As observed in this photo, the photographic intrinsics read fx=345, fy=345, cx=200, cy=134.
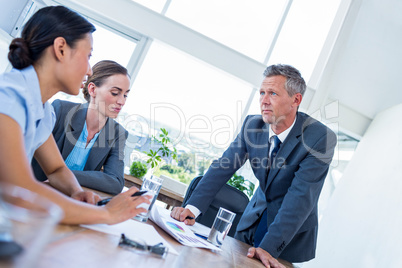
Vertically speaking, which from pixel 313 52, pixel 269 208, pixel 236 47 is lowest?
pixel 269 208

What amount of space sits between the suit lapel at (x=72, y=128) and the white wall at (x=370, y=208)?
8.50 ft

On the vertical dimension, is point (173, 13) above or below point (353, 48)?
below

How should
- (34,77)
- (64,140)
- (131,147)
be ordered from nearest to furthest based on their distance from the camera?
(34,77) < (64,140) < (131,147)

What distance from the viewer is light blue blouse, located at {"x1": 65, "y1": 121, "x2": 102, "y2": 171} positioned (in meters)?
2.09

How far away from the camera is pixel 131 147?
153 inches

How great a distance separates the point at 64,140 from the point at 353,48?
146 inches

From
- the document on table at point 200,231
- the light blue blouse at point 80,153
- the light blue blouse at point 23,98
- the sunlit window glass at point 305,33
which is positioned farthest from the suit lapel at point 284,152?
the sunlit window glass at point 305,33

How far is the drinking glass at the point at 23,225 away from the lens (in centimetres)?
34

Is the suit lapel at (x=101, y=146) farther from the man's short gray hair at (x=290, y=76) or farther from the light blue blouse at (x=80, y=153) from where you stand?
the man's short gray hair at (x=290, y=76)

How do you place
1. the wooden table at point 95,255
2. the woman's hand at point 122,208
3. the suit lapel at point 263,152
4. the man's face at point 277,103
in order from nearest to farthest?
the wooden table at point 95,255 < the woman's hand at point 122,208 < the suit lapel at point 263,152 < the man's face at point 277,103

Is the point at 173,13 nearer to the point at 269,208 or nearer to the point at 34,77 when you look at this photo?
the point at 269,208

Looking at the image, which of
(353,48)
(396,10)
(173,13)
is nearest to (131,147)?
(173,13)

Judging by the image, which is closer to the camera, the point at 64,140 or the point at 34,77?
the point at 34,77

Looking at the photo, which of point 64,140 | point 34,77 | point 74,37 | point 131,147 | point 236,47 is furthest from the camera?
point 236,47
